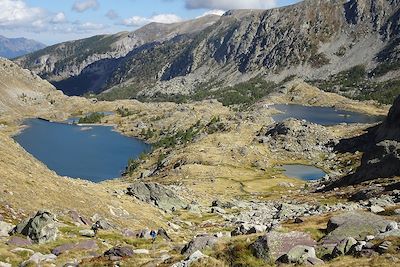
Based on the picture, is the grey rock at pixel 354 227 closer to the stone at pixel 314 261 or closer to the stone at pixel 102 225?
the stone at pixel 314 261

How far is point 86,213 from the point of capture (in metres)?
48.1

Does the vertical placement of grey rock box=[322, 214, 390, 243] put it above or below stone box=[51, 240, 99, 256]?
above

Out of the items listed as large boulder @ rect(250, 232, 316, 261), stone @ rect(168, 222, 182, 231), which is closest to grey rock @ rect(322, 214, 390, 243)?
large boulder @ rect(250, 232, 316, 261)

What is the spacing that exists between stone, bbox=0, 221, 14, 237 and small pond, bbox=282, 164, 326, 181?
123 metres

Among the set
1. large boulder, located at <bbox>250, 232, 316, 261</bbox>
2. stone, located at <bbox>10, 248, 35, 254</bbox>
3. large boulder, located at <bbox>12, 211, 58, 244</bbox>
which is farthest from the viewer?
large boulder, located at <bbox>12, 211, 58, 244</bbox>

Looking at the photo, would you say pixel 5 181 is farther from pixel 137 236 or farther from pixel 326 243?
pixel 326 243

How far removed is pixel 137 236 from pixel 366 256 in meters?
22.7

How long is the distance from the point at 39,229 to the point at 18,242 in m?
2.06

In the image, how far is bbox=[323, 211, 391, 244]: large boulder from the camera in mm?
29620

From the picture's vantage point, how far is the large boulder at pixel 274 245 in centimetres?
2547

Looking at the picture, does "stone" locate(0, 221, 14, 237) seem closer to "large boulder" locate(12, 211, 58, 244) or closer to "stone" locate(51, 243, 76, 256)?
"large boulder" locate(12, 211, 58, 244)

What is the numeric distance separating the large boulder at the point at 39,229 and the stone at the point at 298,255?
1904cm

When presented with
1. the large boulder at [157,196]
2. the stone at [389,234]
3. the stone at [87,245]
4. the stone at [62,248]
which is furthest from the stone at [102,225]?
the large boulder at [157,196]

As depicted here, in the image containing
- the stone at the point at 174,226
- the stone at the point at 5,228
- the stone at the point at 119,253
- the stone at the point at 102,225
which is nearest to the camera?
the stone at the point at 119,253
